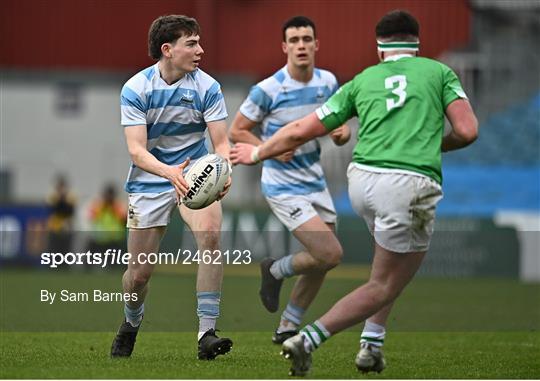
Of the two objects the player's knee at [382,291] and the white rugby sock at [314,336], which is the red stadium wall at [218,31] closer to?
the player's knee at [382,291]

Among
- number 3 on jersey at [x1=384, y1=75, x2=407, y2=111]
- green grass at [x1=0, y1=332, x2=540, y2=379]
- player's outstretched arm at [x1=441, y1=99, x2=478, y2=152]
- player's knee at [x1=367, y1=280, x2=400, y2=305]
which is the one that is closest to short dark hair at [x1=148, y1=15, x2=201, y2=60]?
number 3 on jersey at [x1=384, y1=75, x2=407, y2=111]

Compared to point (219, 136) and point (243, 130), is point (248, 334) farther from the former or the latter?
point (219, 136)

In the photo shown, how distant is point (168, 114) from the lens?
9258 millimetres

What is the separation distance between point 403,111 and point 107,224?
49.3 feet

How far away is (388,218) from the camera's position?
7.91m

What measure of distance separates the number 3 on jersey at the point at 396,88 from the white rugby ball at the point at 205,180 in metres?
1.43

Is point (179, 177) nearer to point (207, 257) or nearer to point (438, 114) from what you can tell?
point (207, 257)

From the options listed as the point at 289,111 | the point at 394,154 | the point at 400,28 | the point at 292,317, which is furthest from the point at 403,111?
the point at 292,317

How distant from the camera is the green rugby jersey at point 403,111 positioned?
7.92 m

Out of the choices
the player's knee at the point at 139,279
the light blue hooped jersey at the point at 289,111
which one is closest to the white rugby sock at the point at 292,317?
the light blue hooped jersey at the point at 289,111

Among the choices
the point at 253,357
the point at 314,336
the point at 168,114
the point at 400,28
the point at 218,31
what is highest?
the point at 400,28

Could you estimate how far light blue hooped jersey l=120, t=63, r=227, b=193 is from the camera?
9.11 metres

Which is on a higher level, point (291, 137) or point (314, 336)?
point (291, 137)

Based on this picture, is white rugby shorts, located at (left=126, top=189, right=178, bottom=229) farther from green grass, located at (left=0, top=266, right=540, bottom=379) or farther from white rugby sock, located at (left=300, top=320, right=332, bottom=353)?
white rugby sock, located at (left=300, top=320, right=332, bottom=353)
